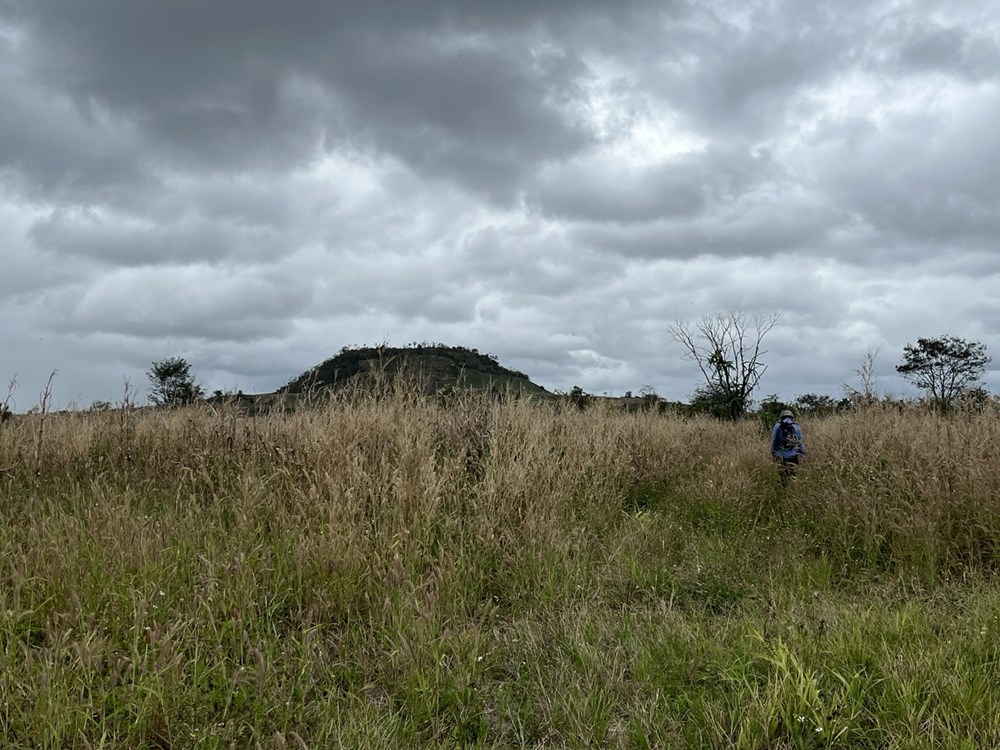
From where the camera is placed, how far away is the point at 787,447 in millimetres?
10234

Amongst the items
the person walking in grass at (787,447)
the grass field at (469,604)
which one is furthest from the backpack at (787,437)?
the grass field at (469,604)

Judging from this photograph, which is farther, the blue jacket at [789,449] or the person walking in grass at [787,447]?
the blue jacket at [789,449]

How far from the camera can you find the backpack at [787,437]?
398 inches

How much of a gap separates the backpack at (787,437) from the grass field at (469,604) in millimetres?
2223

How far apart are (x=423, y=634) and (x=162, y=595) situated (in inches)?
64.7

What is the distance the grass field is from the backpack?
2.22 meters

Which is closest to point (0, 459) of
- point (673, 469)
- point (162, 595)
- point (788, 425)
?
point (162, 595)

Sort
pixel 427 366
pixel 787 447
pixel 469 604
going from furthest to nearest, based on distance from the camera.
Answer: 1. pixel 427 366
2. pixel 787 447
3. pixel 469 604

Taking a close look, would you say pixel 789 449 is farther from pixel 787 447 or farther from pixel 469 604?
pixel 469 604

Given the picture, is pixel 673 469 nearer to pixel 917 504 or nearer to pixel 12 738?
pixel 917 504

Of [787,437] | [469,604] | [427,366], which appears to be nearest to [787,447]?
[787,437]

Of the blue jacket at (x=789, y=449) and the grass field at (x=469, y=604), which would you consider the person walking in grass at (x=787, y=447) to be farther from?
the grass field at (x=469, y=604)

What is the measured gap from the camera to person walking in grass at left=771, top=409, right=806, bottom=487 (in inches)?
397

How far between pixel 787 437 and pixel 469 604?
7748 mm
